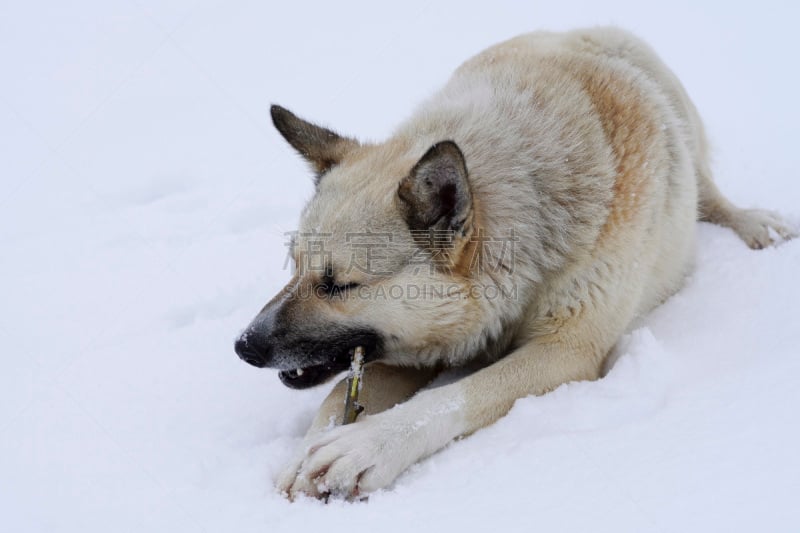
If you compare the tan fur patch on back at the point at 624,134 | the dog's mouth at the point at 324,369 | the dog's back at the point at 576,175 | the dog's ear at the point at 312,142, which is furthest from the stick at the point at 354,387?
the tan fur patch on back at the point at 624,134

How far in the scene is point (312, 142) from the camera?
3.69 meters

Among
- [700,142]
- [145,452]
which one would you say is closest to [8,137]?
[145,452]

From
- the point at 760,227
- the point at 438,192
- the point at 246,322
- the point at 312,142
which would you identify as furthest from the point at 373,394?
the point at 760,227

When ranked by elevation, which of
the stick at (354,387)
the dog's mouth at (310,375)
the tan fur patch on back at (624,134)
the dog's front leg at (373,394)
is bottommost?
the dog's front leg at (373,394)

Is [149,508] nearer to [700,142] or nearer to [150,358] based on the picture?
[150,358]

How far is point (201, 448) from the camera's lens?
118 inches

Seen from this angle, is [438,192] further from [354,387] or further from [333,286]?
[354,387]

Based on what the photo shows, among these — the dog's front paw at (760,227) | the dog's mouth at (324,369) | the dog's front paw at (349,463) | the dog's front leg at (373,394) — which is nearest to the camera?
the dog's front paw at (349,463)

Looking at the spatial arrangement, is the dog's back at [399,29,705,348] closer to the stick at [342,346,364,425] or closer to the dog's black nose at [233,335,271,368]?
the stick at [342,346,364,425]

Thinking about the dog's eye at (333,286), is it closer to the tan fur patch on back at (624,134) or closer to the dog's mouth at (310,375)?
the dog's mouth at (310,375)

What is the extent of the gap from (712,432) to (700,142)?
9.46 feet

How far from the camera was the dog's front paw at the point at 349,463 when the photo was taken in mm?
2643

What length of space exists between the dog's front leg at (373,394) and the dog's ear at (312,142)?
1035mm

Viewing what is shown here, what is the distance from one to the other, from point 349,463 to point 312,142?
1.73m
